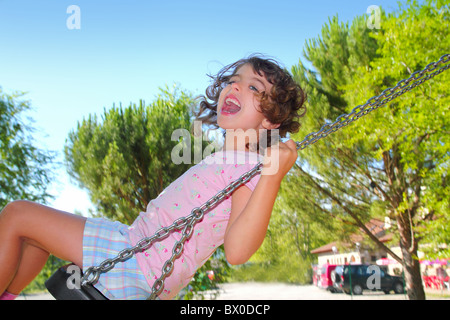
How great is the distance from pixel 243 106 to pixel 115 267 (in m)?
0.73

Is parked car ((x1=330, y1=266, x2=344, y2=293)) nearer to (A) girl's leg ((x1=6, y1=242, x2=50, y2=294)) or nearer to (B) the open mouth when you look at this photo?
(B) the open mouth

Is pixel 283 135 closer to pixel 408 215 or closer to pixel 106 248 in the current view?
pixel 106 248

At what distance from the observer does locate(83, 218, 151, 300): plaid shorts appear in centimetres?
106

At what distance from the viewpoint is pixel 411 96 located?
5.71 metres

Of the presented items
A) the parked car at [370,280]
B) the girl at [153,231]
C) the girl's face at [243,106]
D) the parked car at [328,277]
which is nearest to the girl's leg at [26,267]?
the girl at [153,231]

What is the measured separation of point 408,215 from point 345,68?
11.8 feet

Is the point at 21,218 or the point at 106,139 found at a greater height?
the point at 106,139

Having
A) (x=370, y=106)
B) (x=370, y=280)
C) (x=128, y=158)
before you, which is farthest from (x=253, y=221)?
(x=370, y=280)

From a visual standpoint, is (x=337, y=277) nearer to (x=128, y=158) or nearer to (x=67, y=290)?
(x=128, y=158)

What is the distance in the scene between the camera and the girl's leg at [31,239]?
1009 mm

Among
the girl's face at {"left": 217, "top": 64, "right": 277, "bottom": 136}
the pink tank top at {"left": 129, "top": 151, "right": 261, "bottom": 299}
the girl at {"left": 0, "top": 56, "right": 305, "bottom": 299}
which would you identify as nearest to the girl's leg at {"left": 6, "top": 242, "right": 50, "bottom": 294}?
the girl at {"left": 0, "top": 56, "right": 305, "bottom": 299}

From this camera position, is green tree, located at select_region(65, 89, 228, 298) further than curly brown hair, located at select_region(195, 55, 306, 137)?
Yes

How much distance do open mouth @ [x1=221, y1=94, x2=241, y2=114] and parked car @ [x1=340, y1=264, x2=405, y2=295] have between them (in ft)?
48.4
